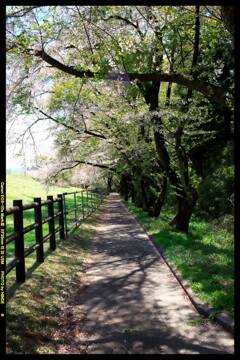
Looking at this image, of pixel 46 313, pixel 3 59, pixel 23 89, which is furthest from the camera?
pixel 23 89

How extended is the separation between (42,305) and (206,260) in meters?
4.20

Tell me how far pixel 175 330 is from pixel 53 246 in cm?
543

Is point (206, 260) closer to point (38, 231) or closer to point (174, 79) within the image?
point (38, 231)

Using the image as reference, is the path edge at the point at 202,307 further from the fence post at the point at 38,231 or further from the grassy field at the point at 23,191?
the grassy field at the point at 23,191

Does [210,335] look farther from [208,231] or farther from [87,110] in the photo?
[87,110]

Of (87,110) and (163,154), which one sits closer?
(163,154)

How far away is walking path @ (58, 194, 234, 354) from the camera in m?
4.35

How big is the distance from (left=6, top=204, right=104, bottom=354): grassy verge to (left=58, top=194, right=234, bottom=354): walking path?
40 centimetres

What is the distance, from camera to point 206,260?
26.9ft

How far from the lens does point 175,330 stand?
484 centimetres

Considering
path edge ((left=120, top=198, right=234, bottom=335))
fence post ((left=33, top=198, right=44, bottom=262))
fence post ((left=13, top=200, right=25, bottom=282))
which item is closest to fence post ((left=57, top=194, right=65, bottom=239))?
fence post ((left=33, top=198, right=44, bottom=262))

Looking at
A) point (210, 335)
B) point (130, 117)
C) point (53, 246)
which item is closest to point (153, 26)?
point (130, 117)

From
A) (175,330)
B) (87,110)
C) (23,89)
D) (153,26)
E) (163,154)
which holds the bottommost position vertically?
(175,330)
